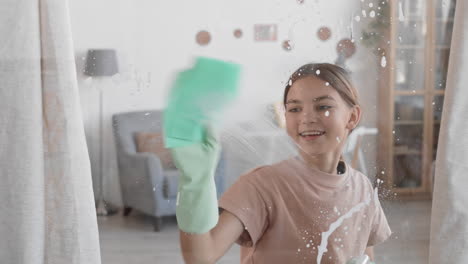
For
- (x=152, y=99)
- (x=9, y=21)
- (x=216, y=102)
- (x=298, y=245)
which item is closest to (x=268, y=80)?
(x=216, y=102)

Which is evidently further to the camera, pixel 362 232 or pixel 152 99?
pixel 362 232

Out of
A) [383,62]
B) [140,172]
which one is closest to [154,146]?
[140,172]

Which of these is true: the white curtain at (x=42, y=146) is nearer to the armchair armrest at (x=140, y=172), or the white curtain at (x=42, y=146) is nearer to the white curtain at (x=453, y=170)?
the armchair armrest at (x=140, y=172)

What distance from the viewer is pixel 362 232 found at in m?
1.15

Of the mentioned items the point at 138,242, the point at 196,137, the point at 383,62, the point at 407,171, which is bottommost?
the point at 138,242

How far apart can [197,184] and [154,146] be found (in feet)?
0.37

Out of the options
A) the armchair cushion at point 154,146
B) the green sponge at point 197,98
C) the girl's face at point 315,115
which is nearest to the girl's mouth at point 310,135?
the girl's face at point 315,115

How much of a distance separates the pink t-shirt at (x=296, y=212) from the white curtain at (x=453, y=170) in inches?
7.0

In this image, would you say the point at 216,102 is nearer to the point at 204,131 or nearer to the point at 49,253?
the point at 204,131

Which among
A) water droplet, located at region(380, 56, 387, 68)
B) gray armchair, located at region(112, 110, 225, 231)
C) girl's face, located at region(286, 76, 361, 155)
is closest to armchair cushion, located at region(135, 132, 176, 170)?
gray armchair, located at region(112, 110, 225, 231)

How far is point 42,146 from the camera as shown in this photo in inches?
39.8

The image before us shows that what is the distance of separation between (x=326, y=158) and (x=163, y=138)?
1.07 feet

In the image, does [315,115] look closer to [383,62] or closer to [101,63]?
[383,62]

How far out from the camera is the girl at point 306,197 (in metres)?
1.07
